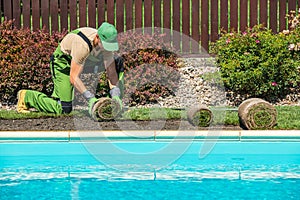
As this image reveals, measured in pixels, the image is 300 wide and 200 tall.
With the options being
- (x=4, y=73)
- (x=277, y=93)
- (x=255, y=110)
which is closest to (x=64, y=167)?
(x=255, y=110)

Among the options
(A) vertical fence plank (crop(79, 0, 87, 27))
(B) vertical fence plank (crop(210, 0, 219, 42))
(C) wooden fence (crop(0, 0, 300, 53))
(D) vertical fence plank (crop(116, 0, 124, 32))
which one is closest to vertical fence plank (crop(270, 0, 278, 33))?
(C) wooden fence (crop(0, 0, 300, 53))

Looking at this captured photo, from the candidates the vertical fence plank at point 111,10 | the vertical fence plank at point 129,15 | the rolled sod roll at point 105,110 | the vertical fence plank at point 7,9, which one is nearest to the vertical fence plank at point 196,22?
the vertical fence plank at point 129,15

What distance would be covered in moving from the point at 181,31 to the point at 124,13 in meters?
0.91

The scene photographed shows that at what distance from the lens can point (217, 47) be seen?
10.5 m

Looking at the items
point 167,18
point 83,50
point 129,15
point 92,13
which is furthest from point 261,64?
point 92,13

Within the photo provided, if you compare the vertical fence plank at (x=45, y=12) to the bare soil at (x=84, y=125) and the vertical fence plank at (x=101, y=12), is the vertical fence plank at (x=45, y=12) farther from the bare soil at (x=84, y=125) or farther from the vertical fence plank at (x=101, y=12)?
the bare soil at (x=84, y=125)

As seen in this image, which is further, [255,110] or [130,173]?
[255,110]

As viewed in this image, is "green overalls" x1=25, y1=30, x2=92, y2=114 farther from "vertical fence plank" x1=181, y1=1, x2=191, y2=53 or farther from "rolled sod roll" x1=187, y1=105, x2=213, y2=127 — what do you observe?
"vertical fence plank" x1=181, y1=1, x2=191, y2=53

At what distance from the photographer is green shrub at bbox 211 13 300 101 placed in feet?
32.0

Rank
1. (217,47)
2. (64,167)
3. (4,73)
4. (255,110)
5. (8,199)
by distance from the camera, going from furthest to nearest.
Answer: (217,47), (4,73), (255,110), (64,167), (8,199)

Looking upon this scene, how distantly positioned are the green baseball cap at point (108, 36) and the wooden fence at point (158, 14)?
10.0ft

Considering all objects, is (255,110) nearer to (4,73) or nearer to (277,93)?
(277,93)

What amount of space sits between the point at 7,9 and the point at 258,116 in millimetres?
4959

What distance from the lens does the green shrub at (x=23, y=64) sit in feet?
32.1
